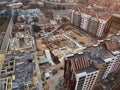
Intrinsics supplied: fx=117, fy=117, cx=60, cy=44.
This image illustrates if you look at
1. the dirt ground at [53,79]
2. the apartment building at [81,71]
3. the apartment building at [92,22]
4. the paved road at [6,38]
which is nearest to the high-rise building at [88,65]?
the apartment building at [81,71]

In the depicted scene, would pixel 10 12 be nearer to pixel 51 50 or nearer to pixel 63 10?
pixel 63 10

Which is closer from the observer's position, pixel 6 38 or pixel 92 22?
pixel 6 38

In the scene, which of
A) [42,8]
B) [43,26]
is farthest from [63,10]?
[43,26]

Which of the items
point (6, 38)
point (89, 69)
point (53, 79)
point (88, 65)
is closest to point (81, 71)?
point (89, 69)

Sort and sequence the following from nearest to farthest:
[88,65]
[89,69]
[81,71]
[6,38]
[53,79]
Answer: [81,71] → [89,69] → [88,65] → [53,79] → [6,38]

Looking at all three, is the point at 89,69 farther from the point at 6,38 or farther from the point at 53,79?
the point at 6,38

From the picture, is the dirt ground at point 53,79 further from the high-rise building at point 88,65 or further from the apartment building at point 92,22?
the apartment building at point 92,22

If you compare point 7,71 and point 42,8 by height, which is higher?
point 42,8

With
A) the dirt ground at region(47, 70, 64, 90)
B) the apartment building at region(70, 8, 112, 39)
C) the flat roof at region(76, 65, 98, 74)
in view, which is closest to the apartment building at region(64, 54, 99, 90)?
the flat roof at region(76, 65, 98, 74)
